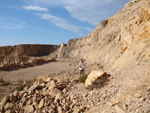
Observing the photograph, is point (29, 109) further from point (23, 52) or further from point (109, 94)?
point (23, 52)

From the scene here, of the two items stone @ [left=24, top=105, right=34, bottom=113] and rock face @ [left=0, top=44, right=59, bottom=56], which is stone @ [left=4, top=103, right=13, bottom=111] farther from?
rock face @ [left=0, top=44, right=59, bottom=56]

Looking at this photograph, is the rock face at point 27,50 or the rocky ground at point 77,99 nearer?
the rocky ground at point 77,99

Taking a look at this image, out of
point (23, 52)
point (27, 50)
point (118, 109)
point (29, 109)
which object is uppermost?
point (27, 50)

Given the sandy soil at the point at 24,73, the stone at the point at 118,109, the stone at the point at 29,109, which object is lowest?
the stone at the point at 29,109

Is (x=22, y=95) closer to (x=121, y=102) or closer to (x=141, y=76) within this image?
(x=121, y=102)

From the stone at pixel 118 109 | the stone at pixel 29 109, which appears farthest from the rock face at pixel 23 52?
the stone at pixel 118 109

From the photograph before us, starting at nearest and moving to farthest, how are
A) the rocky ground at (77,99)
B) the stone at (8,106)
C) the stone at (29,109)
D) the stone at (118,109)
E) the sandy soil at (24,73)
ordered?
the stone at (118,109)
the rocky ground at (77,99)
the stone at (29,109)
the stone at (8,106)
the sandy soil at (24,73)

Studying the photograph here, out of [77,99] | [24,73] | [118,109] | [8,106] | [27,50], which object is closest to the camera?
[118,109]

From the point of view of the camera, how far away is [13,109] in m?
5.82

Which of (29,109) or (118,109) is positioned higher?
(118,109)

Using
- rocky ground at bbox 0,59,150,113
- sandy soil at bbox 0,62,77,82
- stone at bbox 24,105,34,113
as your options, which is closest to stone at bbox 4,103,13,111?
rocky ground at bbox 0,59,150,113

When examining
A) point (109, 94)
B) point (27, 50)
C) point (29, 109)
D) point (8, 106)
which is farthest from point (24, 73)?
point (27, 50)

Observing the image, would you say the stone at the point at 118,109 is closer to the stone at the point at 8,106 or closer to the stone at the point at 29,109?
the stone at the point at 29,109

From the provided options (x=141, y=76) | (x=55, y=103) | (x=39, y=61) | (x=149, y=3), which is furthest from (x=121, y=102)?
(x=39, y=61)
